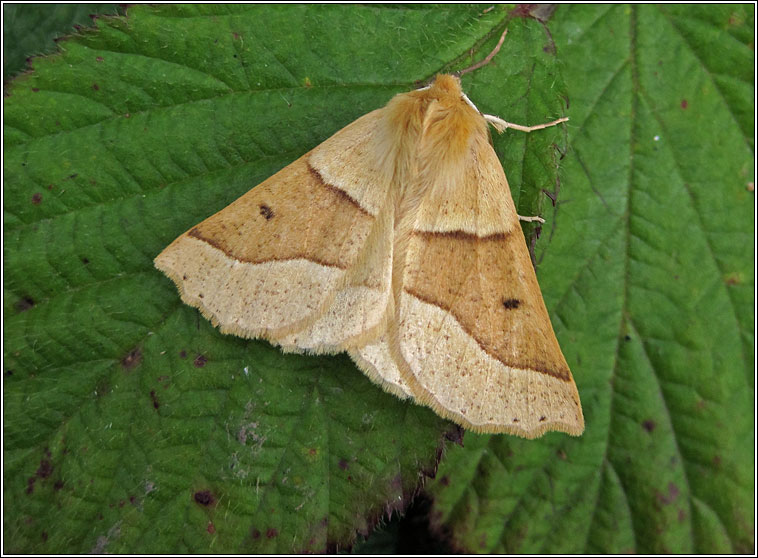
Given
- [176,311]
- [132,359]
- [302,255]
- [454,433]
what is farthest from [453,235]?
[132,359]

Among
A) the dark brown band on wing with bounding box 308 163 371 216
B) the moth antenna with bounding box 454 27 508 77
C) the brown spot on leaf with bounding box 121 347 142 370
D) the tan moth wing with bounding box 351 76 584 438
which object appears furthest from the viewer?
the moth antenna with bounding box 454 27 508 77

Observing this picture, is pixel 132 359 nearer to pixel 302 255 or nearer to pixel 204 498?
pixel 204 498

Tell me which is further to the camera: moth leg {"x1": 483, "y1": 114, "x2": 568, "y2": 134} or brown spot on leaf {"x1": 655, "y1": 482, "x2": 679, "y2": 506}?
brown spot on leaf {"x1": 655, "y1": 482, "x2": 679, "y2": 506}

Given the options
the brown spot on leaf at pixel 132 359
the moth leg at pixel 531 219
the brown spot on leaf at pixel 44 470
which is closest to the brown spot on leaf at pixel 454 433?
the moth leg at pixel 531 219

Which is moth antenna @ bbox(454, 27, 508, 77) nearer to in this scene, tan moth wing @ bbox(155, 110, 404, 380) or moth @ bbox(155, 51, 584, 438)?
moth @ bbox(155, 51, 584, 438)

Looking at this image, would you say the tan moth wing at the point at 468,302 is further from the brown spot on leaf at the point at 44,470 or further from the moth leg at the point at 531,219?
the brown spot on leaf at the point at 44,470

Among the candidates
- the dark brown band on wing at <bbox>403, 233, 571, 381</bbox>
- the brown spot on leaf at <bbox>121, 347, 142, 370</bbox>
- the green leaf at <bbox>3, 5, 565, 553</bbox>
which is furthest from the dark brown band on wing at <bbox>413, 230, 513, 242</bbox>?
the brown spot on leaf at <bbox>121, 347, 142, 370</bbox>
